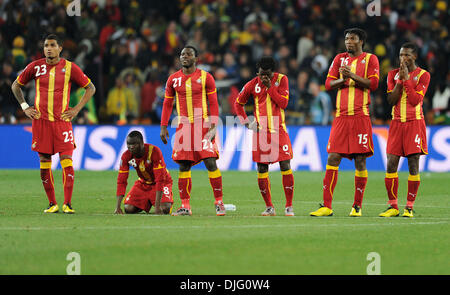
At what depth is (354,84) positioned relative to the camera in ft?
37.4

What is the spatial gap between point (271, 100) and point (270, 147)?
620mm

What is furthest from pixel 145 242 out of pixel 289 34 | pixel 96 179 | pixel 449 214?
pixel 289 34

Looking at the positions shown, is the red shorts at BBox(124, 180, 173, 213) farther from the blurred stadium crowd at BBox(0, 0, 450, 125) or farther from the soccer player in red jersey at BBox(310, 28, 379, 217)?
the blurred stadium crowd at BBox(0, 0, 450, 125)

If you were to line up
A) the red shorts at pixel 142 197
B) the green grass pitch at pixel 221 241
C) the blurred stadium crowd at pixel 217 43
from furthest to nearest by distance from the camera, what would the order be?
the blurred stadium crowd at pixel 217 43 < the red shorts at pixel 142 197 < the green grass pitch at pixel 221 241

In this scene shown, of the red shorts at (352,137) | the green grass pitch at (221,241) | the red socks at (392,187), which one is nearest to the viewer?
the green grass pitch at (221,241)

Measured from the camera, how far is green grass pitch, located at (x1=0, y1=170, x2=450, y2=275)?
7426mm

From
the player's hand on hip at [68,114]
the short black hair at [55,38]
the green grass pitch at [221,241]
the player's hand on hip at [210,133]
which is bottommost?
the green grass pitch at [221,241]

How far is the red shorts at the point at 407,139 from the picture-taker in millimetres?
11492

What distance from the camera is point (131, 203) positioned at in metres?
12.0

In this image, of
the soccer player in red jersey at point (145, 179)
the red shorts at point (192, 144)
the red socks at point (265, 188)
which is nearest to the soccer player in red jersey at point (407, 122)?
the red socks at point (265, 188)

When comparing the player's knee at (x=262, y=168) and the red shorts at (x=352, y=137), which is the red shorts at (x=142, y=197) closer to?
the player's knee at (x=262, y=168)

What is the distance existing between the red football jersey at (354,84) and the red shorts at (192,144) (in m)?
1.74

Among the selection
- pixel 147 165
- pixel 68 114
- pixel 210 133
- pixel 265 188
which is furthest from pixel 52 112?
pixel 265 188
